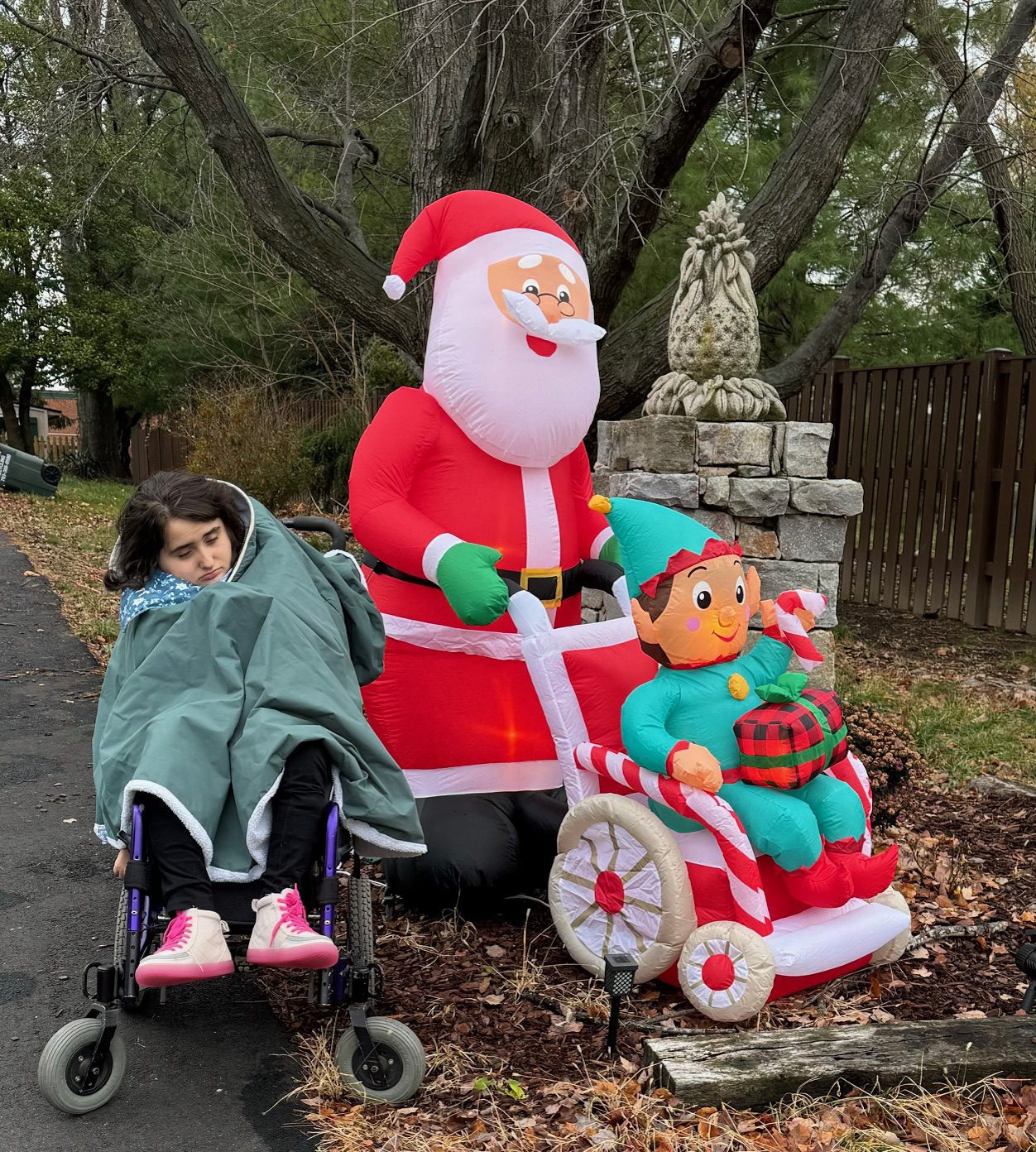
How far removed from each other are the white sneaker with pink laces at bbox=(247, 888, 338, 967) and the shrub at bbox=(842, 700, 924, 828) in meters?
2.83

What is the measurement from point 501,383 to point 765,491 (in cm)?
163

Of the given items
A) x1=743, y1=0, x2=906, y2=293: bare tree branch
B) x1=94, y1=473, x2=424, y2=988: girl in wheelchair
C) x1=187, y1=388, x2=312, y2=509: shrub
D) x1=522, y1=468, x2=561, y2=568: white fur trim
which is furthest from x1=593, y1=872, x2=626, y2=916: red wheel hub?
x1=187, y1=388, x2=312, y2=509: shrub

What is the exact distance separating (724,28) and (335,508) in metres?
7.80

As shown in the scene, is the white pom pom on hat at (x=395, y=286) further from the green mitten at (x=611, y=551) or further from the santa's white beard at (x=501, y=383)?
the green mitten at (x=611, y=551)

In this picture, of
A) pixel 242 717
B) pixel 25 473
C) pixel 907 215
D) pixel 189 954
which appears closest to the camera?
pixel 189 954

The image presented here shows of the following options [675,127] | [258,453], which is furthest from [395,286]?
[258,453]

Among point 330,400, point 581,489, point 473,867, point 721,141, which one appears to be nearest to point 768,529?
point 581,489

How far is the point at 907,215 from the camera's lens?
650 cm

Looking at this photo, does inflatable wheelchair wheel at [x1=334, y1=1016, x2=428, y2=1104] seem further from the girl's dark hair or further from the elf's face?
the girl's dark hair

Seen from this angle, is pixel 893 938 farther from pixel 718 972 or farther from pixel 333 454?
pixel 333 454

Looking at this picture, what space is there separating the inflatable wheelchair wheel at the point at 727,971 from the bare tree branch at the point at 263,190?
14.3ft

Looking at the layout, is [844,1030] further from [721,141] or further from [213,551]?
[721,141]

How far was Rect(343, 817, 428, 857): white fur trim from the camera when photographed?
2.58 m

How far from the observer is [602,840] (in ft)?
9.74
